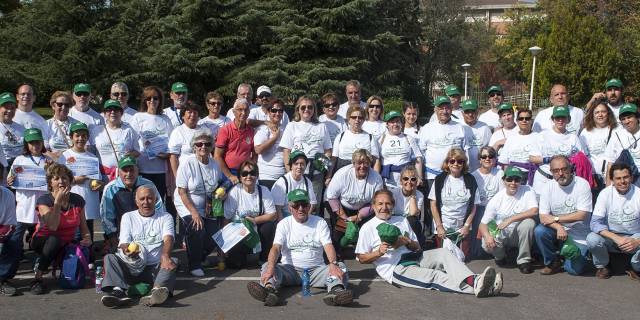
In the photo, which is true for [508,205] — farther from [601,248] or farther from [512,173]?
[601,248]

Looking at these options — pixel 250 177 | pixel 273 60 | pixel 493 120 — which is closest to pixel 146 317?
pixel 250 177

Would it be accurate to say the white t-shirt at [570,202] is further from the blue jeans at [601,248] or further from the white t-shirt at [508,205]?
the blue jeans at [601,248]

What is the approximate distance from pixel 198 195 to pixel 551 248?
3910mm

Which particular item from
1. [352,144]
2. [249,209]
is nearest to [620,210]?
[352,144]

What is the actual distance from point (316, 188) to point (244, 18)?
18.2 m

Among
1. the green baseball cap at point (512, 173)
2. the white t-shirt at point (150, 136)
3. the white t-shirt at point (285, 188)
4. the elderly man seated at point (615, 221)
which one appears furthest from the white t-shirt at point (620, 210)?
the white t-shirt at point (150, 136)

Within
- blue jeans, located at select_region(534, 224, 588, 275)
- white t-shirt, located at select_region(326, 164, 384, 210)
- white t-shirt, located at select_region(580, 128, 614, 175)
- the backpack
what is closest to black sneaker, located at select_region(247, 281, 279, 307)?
the backpack

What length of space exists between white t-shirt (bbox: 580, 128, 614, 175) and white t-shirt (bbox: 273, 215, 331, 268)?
378 centimetres

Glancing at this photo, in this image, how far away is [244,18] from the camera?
24.9 m

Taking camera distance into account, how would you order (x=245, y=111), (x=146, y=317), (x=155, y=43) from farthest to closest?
(x=155, y=43)
(x=245, y=111)
(x=146, y=317)

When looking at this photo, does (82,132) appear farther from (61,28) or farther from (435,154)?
(61,28)

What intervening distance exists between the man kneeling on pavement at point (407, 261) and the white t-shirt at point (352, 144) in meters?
1.51

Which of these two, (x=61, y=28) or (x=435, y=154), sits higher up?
(x=61, y=28)

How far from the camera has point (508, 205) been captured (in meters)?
7.21
